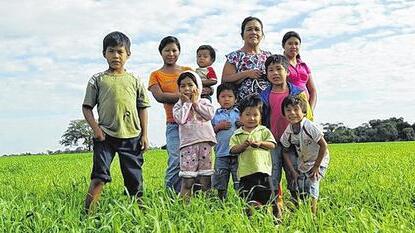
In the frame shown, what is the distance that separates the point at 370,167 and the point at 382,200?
201 inches

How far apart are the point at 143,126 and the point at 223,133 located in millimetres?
846

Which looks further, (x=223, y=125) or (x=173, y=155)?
(x=173, y=155)

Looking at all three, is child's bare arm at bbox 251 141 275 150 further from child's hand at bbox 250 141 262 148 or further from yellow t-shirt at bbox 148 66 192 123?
yellow t-shirt at bbox 148 66 192 123

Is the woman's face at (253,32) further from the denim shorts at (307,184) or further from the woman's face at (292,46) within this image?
the denim shorts at (307,184)

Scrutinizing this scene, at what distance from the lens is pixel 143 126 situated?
5.97 metres

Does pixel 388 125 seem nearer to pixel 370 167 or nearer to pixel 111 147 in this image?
pixel 370 167

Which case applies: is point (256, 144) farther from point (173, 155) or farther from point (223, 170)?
point (173, 155)

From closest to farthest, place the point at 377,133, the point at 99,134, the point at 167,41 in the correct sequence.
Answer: the point at 99,134 → the point at 167,41 → the point at 377,133

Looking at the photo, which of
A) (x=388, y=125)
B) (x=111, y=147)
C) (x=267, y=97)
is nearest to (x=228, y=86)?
(x=267, y=97)

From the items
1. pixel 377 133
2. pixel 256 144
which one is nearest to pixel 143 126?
pixel 256 144

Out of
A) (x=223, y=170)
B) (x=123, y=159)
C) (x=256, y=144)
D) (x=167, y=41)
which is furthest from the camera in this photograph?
(x=167, y=41)

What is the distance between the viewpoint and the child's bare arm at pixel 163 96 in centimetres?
593

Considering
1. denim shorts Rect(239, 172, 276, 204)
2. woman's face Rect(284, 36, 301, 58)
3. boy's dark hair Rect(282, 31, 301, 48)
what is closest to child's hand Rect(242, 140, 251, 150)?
denim shorts Rect(239, 172, 276, 204)

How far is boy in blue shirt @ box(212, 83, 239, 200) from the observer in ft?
19.1
